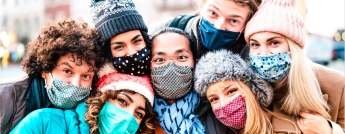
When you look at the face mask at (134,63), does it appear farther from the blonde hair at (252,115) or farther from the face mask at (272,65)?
the face mask at (272,65)

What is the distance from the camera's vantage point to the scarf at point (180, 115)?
13.0 ft

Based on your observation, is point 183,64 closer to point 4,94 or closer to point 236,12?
point 236,12

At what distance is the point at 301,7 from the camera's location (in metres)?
7.44

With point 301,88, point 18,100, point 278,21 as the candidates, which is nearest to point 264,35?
point 278,21

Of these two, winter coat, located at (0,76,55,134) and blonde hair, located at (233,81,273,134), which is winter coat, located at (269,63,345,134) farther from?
winter coat, located at (0,76,55,134)

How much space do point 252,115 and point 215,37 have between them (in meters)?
0.92

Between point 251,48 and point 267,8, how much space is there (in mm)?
468

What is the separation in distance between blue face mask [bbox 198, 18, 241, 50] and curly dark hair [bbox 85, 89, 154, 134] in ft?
3.11

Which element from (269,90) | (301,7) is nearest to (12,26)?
(301,7)

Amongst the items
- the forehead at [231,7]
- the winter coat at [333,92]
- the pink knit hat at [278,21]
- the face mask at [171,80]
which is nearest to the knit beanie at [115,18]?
the face mask at [171,80]

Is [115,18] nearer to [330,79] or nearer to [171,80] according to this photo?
[171,80]

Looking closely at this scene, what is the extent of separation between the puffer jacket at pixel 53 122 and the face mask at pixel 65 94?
0.08 m

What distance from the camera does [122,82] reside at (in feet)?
12.8

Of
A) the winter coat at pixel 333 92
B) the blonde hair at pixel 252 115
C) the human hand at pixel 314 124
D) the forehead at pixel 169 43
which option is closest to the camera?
the blonde hair at pixel 252 115
